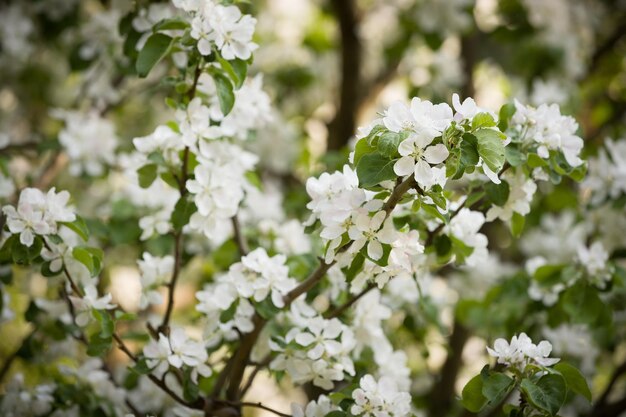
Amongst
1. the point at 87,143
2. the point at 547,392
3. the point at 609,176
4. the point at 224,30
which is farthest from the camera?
the point at 87,143

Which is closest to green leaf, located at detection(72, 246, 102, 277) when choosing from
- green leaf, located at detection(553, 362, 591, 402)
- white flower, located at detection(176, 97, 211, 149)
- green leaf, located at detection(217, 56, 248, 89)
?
white flower, located at detection(176, 97, 211, 149)

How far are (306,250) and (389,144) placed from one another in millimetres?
684

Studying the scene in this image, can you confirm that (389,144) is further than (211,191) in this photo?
No

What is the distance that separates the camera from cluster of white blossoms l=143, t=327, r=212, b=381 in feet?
3.72

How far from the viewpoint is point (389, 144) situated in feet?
2.81

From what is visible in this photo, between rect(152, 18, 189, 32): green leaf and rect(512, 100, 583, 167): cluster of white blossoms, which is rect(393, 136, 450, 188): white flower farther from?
rect(152, 18, 189, 32): green leaf

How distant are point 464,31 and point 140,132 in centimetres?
122

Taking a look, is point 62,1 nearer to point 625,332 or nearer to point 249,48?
point 249,48

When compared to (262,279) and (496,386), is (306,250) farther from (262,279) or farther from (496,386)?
(496,386)

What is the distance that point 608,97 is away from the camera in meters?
2.50

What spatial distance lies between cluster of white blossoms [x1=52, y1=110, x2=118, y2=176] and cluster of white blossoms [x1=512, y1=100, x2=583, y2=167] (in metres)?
1.05

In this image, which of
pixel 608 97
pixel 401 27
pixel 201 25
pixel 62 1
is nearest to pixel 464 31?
pixel 401 27

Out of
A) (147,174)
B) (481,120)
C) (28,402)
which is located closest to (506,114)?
(481,120)

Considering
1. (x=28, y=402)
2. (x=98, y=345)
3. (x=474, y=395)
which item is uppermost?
(x=474, y=395)
